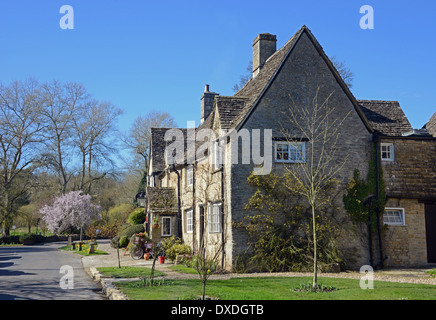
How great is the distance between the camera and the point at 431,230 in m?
20.1

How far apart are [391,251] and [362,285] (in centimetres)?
752

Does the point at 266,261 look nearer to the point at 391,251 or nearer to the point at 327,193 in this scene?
the point at 327,193

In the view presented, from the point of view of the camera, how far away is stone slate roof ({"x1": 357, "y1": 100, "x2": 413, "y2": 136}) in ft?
68.1

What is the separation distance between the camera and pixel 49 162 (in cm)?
5094

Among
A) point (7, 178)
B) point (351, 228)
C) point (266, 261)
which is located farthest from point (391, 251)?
point (7, 178)

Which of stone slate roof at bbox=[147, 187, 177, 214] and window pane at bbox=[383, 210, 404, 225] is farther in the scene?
stone slate roof at bbox=[147, 187, 177, 214]

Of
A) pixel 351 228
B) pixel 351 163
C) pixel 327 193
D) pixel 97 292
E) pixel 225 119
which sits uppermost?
pixel 225 119

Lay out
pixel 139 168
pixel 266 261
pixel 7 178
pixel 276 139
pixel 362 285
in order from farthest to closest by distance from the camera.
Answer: pixel 139 168, pixel 7 178, pixel 276 139, pixel 266 261, pixel 362 285

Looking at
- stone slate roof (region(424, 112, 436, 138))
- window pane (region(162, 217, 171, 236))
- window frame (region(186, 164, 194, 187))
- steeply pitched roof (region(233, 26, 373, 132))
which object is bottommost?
window pane (region(162, 217, 171, 236))

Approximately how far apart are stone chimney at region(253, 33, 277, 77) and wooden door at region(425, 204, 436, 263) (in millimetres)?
11096

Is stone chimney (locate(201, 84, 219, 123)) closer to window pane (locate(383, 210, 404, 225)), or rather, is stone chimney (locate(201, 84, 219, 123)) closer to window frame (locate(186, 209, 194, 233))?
window frame (locate(186, 209, 194, 233))

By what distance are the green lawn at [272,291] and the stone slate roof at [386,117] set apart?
371 inches

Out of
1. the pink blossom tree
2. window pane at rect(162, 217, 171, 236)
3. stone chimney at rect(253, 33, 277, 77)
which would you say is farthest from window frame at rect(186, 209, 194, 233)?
the pink blossom tree

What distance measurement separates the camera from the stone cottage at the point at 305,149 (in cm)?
1841
